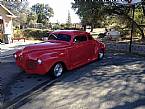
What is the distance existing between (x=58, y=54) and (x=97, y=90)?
225cm

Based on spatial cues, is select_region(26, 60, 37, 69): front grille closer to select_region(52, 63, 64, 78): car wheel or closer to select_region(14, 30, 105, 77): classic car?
select_region(14, 30, 105, 77): classic car

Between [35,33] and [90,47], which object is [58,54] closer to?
[90,47]

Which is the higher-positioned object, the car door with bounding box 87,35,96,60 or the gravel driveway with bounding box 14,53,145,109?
the car door with bounding box 87,35,96,60

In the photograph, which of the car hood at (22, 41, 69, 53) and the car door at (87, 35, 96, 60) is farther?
the car door at (87, 35, 96, 60)

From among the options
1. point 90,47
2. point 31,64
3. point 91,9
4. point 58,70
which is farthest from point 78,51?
point 91,9

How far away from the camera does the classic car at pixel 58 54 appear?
877cm

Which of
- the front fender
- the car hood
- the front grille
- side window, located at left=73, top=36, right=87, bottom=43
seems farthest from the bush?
the front grille

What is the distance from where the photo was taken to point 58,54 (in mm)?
9211

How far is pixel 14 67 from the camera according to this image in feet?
37.5

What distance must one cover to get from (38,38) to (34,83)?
2600 centimetres

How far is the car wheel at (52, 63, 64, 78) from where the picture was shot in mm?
9191

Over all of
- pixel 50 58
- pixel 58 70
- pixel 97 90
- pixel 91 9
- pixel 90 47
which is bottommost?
pixel 97 90

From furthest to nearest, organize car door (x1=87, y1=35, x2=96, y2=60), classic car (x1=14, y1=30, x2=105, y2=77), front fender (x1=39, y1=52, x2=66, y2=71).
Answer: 1. car door (x1=87, y1=35, x2=96, y2=60)
2. classic car (x1=14, y1=30, x2=105, y2=77)
3. front fender (x1=39, y1=52, x2=66, y2=71)

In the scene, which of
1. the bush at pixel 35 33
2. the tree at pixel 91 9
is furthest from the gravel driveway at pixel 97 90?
the bush at pixel 35 33
